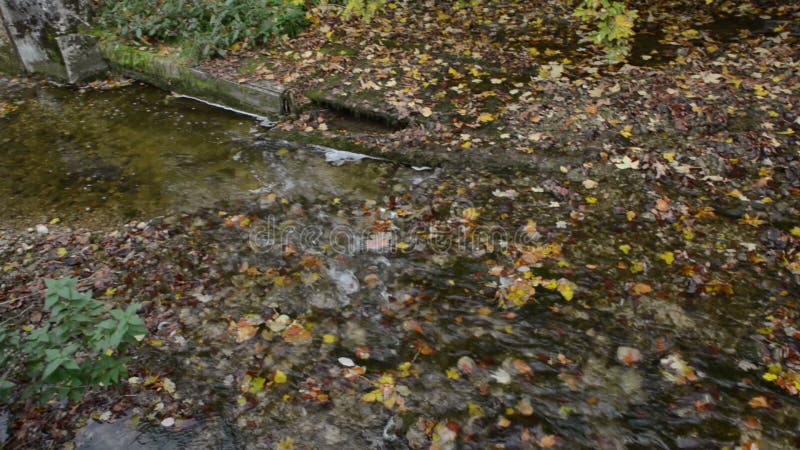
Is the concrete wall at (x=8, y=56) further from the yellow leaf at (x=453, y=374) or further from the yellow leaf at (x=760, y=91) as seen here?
the yellow leaf at (x=760, y=91)

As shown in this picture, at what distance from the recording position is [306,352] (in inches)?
145

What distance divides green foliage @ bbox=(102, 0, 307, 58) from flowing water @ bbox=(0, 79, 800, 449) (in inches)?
107

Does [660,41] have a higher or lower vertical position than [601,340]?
higher

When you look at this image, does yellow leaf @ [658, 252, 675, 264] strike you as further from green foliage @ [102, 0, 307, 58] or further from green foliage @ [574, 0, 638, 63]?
green foliage @ [102, 0, 307, 58]

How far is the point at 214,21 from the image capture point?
7855mm

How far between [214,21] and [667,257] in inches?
268

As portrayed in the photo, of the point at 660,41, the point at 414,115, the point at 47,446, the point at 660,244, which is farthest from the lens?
the point at 660,41

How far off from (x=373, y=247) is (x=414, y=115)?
2.16 m

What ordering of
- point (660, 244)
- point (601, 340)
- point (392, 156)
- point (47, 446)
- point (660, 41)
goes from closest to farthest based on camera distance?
1. point (47, 446)
2. point (601, 340)
3. point (660, 244)
4. point (392, 156)
5. point (660, 41)

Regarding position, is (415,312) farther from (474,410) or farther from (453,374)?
(474,410)

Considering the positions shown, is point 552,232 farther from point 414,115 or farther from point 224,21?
point 224,21

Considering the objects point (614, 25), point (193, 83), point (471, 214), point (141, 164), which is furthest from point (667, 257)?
point (193, 83)

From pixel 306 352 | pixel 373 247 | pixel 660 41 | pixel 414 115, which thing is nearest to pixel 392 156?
pixel 414 115

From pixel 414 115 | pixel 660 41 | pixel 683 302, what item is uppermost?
pixel 660 41
